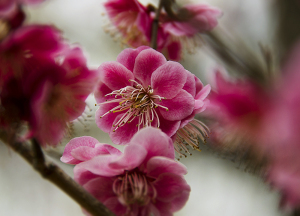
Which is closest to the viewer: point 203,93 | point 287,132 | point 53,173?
point 287,132

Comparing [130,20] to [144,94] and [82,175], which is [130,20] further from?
[82,175]

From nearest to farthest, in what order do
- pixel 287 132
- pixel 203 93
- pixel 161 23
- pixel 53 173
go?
pixel 287 132, pixel 53 173, pixel 203 93, pixel 161 23

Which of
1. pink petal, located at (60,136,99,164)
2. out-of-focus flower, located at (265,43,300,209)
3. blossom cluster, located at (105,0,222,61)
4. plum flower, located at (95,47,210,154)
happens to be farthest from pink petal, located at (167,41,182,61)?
out-of-focus flower, located at (265,43,300,209)

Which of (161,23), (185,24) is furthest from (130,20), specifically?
(185,24)

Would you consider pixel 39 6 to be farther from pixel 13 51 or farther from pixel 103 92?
pixel 103 92

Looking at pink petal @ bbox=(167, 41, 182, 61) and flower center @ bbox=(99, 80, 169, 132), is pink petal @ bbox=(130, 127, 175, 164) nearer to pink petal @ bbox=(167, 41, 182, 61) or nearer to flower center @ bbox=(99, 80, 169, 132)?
flower center @ bbox=(99, 80, 169, 132)

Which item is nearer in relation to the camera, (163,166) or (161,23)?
(163,166)

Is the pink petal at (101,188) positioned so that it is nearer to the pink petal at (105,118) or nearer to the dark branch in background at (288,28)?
the pink petal at (105,118)
